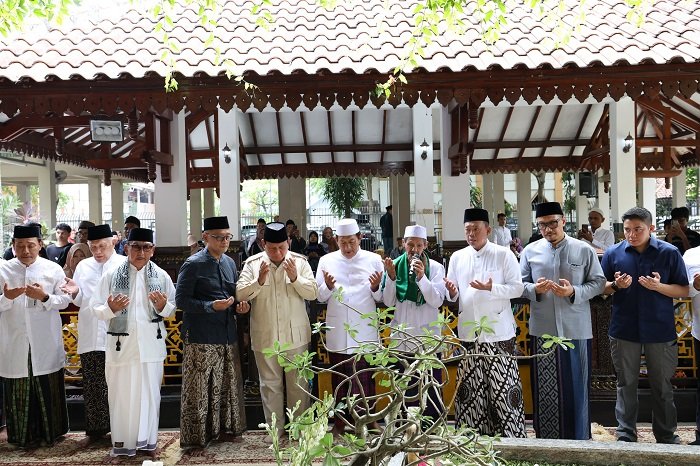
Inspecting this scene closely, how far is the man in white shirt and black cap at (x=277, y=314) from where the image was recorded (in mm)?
5609

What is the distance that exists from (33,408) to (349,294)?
107 inches

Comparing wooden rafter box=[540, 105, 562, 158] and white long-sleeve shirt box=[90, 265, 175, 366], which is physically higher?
wooden rafter box=[540, 105, 562, 158]

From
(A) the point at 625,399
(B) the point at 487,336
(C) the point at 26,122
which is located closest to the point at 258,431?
(B) the point at 487,336

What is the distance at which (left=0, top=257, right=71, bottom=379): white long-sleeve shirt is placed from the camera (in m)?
5.62

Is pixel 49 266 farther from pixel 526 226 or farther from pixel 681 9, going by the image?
pixel 526 226

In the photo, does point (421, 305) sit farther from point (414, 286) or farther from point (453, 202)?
point (453, 202)

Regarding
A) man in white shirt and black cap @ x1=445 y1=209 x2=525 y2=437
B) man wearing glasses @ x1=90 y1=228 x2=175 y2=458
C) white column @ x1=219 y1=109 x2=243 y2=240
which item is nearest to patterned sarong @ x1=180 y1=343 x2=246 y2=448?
man wearing glasses @ x1=90 y1=228 x2=175 y2=458

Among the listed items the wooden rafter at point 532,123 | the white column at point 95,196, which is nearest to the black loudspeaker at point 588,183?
the wooden rafter at point 532,123

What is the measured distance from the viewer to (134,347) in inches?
214

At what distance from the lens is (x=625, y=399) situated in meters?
5.32

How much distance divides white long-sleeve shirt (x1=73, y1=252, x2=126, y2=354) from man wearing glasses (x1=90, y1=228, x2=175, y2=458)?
276mm

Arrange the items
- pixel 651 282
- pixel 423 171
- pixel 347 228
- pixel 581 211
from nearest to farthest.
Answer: pixel 651 282
pixel 347 228
pixel 423 171
pixel 581 211

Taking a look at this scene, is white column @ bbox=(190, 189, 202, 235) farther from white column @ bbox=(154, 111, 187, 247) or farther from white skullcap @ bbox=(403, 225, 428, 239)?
white skullcap @ bbox=(403, 225, 428, 239)

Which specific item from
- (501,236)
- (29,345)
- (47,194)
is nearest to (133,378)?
(29,345)
